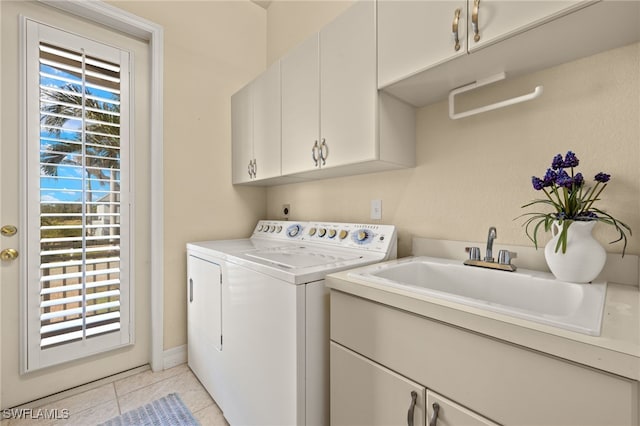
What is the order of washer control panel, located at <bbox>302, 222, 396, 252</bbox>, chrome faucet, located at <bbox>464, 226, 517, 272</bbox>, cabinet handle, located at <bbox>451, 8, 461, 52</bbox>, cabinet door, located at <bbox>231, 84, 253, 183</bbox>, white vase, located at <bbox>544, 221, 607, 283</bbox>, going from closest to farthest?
white vase, located at <bbox>544, 221, 607, 283</bbox>, cabinet handle, located at <bbox>451, 8, 461, 52</bbox>, chrome faucet, located at <bbox>464, 226, 517, 272</bbox>, washer control panel, located at <bbox>302, 222, 396, 252</bbox>, cabinet door, located at <bbox>231, 84, 253, 183</bbox>

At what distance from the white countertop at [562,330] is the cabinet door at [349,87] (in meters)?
0.73

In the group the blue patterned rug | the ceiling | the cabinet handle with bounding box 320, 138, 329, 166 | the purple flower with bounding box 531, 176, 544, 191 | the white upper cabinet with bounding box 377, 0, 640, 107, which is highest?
the ceiling

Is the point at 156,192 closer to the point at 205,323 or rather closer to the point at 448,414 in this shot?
the point at 205,323

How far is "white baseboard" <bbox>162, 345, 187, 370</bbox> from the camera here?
2.04 metres

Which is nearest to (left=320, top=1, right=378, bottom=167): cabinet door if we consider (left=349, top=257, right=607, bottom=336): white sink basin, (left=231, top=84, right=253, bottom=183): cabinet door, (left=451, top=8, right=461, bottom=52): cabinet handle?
(left=451, top=8, right=461, bottom=52): cabinet handle

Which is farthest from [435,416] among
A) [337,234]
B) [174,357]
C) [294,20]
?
[294,20]

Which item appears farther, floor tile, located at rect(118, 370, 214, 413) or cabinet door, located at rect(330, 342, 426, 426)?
floor tile, located at rect(118, 370, 214, 413)

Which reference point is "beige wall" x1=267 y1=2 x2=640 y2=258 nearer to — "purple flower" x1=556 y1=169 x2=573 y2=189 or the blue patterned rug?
"purple flower" x1=556 y1=169 x2=573 y2=189

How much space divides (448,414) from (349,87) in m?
1.33

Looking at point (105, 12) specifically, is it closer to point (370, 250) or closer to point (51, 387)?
point (370, 250)

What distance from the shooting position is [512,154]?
1187 mm

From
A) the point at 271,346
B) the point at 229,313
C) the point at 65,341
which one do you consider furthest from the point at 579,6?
the point at 65,341

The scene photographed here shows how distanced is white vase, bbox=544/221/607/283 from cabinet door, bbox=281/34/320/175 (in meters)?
1.13

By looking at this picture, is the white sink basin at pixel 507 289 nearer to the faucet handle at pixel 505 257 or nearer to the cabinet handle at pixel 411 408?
the faucet handle at pixel 505 257
